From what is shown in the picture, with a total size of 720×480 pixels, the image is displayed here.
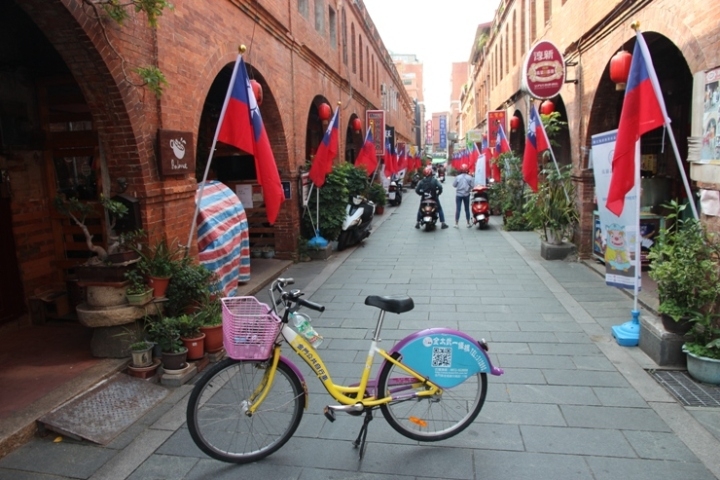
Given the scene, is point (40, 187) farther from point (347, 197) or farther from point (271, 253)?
point (347, 197)

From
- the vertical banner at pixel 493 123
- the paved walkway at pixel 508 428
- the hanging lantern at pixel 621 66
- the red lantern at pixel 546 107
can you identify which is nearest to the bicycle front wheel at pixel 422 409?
the paved walkway at pixel 508 428

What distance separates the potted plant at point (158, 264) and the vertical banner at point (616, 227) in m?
4.71

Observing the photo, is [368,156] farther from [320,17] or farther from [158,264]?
[158,264]

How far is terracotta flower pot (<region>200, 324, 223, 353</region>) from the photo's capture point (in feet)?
17.3

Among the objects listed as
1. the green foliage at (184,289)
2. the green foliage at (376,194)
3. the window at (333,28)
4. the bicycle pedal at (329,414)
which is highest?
the window at (333,28)

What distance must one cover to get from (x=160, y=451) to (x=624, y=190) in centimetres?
486

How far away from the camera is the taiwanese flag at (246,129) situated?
5.89 metres

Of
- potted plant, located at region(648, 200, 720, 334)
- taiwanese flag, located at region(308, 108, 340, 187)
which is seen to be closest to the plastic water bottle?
potted plant, located at region(648, 200, 720, 334)

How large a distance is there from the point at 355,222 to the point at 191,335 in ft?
23.9

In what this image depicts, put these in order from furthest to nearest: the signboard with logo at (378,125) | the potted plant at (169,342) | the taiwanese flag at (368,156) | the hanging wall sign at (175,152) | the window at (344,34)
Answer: the signboard with logo at (378,125)
the window at (344,34)
the taiwanese flag at (368,156)
the hanging wall sign at (175,152)
the potted plant at (169,342)

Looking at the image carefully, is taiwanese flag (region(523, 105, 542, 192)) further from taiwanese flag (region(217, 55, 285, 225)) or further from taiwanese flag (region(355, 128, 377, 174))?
taiwanese flag (region(217, 55, 285, 225))

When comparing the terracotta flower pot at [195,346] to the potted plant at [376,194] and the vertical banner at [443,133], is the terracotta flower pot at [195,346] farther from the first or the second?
the vertical banner at [443,133]

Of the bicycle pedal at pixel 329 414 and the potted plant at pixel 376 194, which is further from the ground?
the potted plant at pixel 376 194

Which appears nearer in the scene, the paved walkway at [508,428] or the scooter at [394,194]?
→ the paved walkway at [508,428]
